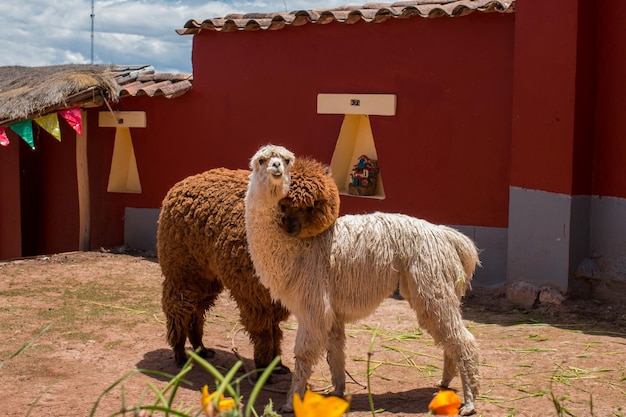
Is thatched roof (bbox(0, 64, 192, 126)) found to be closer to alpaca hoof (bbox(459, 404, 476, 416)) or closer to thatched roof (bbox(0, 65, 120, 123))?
thatched roof (bbox(0, 65, 120, 123))

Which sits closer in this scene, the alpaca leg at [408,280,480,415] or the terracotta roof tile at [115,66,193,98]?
the alpaca leg at [408,280,480,415]

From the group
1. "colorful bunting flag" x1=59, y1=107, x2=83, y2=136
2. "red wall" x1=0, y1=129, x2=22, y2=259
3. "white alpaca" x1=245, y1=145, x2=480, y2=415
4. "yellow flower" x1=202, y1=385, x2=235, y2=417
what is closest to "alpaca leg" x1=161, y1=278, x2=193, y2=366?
"white alpaca" x1=245, y1=145, x2=480, y2=415

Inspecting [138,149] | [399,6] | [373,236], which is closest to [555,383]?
[373,236]

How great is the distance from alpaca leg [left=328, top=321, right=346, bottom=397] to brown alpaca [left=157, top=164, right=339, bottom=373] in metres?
0.59

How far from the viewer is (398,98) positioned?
9.09m

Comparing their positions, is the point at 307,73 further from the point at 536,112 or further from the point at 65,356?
the point at 65,356

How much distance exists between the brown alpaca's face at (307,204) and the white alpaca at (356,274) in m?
0.07

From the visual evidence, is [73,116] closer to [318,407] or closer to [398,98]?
[398,98]

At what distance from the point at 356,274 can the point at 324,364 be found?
153cm

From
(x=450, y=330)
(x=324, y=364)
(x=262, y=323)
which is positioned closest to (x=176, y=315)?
(x=262, y=323)

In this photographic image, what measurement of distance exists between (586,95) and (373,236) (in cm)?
362

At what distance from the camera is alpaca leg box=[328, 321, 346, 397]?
5039mm

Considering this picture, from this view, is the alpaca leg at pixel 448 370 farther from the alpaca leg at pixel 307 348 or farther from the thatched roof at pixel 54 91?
the thatched roof at pixel 54 91

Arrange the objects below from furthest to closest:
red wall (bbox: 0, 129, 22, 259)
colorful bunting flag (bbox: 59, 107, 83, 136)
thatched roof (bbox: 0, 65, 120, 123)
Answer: red wall (bbox: 0, 129, 22, 259), colorful bunting flag (bbox: 59, 107, 83, 136), thatched roof (bbox: 0, 65, 120, 123)
